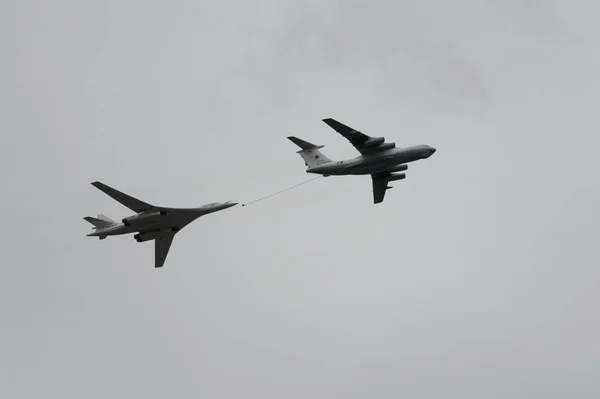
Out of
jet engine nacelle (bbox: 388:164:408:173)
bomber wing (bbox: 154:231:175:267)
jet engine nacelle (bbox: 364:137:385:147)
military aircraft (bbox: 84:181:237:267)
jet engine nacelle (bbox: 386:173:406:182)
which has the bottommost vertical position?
bomber wing (bbox: 154:231:175:267)

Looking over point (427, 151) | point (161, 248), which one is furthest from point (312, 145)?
point (161, 248)

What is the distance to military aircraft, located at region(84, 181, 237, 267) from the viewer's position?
72.7 meters

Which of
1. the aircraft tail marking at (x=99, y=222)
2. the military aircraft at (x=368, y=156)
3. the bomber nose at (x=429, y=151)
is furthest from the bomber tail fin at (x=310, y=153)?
the aircraft tail marking at (x=99, y=222)

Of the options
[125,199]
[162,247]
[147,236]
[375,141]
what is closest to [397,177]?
[375,141]

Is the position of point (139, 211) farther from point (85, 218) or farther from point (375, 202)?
point (375, 202)

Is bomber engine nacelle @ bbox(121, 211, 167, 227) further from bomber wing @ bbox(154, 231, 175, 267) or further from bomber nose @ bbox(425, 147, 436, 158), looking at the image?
bomber nose @ bbox(425, 147, 436, 158)

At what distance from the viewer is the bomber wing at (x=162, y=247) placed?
77881 millimetres

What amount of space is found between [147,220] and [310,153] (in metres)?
13.6

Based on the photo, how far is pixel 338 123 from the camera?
75438mm

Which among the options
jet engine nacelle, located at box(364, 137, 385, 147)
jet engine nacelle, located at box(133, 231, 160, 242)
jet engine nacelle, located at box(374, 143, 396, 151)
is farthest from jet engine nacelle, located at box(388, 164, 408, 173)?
jet engine nacelle, located at box(133, 231, 160, 242)

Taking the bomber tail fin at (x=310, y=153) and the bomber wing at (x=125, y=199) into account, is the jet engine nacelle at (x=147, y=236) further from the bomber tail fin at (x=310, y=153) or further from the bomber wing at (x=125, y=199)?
the bomber tail fin at (x=310, y=153)

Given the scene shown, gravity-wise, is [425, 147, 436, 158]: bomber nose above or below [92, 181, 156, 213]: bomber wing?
above

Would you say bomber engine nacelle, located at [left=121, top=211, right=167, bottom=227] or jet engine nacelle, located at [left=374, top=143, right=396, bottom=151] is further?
jet engine nacelle, located at [left=374, top=143, right=396, bottom=151]

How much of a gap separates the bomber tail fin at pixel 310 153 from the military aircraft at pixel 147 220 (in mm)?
9208
